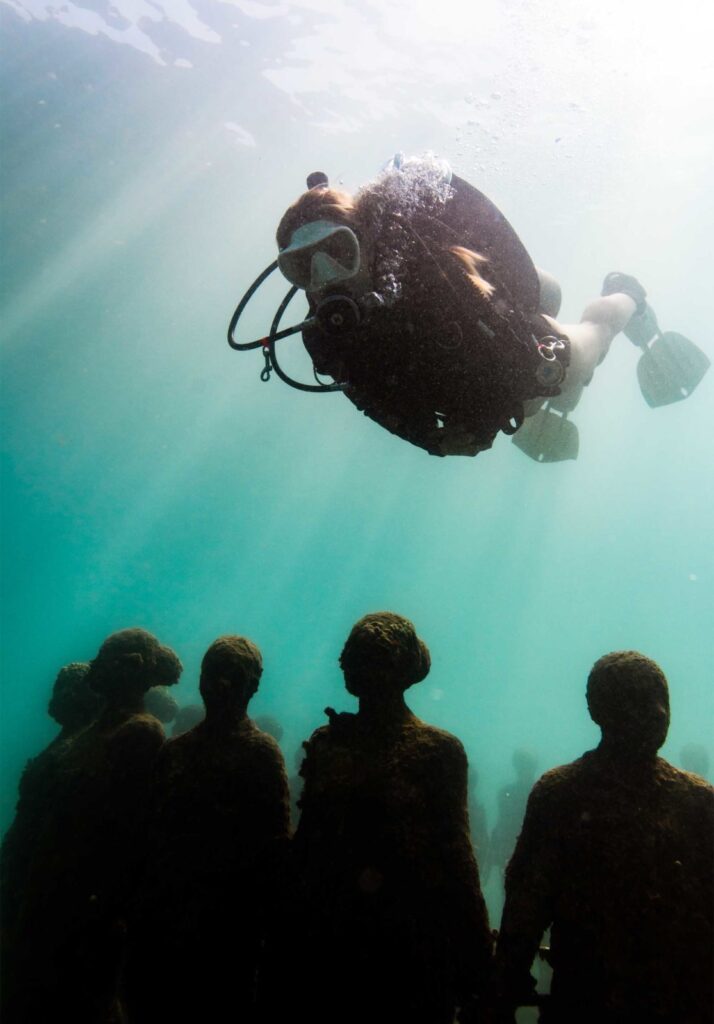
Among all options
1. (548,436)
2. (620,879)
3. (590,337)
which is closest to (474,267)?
(590,337)

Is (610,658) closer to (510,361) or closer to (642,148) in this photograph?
(510,361)

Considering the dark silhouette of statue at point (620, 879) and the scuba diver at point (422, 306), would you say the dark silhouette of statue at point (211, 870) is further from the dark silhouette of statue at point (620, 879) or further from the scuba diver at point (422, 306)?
the scuba diver at point (422, 306)

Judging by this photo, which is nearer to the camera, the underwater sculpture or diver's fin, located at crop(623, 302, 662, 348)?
the underwater sculpture

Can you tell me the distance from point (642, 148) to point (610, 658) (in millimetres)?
26923

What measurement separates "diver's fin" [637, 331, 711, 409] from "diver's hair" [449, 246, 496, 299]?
5.55 metres

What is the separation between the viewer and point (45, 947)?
393cm

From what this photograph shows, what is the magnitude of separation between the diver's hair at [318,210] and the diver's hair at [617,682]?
139 inches

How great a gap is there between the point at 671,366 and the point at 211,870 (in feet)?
29.0

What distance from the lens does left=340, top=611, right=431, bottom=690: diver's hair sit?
353cm

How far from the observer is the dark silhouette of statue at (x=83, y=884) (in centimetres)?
384

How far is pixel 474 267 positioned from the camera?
3619mm

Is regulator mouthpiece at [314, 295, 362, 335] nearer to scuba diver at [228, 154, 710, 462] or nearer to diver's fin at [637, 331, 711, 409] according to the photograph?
scuba diver at [228, 154, 710, 462]

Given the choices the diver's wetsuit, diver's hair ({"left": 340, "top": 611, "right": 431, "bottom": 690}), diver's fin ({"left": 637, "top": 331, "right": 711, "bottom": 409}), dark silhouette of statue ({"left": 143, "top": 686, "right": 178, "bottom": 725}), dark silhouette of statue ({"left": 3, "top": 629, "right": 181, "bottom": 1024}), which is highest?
diver's fin ({"left": 637, "top": 331, "right": 711, "bottom": 409})

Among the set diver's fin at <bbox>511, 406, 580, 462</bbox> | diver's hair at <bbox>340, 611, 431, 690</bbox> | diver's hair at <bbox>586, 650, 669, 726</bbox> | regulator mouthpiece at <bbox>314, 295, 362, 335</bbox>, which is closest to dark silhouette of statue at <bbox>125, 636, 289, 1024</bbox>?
diver's hair at <bbox>340, 611, 431, 690</bbox>
